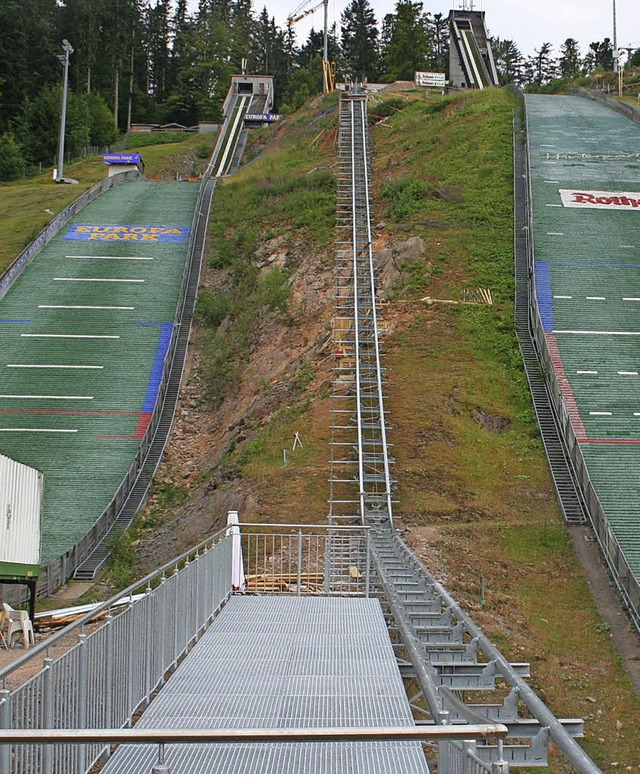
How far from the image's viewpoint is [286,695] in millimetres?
6992

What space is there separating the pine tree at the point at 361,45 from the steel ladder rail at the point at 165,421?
5974 centimetres

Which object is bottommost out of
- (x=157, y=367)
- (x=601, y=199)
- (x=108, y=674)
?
(x=108, y=674)

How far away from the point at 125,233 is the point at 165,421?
1895 cm

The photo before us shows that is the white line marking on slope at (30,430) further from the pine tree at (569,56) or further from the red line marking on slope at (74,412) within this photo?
the pine tree at (569,56)

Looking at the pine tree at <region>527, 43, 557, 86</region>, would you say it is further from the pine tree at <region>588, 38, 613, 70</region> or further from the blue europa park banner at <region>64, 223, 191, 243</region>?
the blue europa park banner at <region>64, 223, 191, 243</region>

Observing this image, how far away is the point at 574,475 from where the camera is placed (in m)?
23.9

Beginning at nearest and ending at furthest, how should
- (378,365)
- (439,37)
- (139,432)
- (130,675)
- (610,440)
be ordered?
(130,675) < (610,440) < (378,365) < (139,432) < (439,37)

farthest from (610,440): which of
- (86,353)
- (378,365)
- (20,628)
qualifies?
(86,353)

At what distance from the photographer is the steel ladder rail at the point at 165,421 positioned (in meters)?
24.2

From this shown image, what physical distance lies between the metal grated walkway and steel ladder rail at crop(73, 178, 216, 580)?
13.5 m

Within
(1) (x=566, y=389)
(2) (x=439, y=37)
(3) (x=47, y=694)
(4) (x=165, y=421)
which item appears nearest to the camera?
(3) (x=47, y=694)

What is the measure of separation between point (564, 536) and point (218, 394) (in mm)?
14968

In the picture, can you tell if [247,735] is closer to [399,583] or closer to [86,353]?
[399,583]

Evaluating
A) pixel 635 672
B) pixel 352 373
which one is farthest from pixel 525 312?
pixel 635 672
